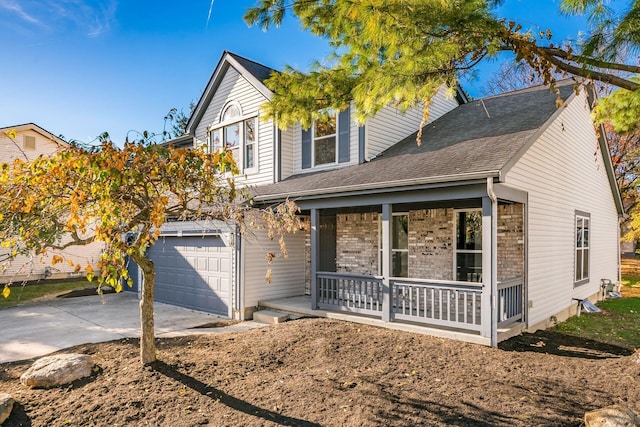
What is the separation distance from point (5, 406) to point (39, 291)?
12.4 m

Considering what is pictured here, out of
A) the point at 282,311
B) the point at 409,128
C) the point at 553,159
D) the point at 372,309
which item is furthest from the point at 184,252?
the point at 553,159

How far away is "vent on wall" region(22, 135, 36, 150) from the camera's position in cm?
1658

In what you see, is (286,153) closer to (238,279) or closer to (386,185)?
(238,279)

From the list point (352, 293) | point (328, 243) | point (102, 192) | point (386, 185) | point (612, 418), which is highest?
point (386, 185)

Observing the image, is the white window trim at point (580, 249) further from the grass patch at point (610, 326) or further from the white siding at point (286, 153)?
the white siding at point (286, 153)

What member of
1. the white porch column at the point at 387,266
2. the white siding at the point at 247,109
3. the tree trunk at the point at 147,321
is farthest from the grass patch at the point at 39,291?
the white porch column at the point at 387,266

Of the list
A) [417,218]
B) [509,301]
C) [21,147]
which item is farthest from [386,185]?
[21,147]

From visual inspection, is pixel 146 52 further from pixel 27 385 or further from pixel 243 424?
pixel 243 424

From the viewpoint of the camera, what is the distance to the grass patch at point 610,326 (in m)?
7.77

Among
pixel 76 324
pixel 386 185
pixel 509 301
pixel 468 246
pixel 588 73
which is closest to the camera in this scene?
pixel 588 73

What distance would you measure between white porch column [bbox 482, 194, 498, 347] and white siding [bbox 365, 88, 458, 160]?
13.1 feet

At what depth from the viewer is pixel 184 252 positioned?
1113 centimetres

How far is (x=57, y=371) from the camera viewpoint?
17.1 ft

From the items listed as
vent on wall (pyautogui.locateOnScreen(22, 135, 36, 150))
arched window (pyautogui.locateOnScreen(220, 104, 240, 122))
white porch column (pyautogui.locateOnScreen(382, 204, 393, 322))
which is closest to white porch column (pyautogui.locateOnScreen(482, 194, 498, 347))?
white porch column (pyautogui.locateOnScreen(382, 204, 393, 322))
